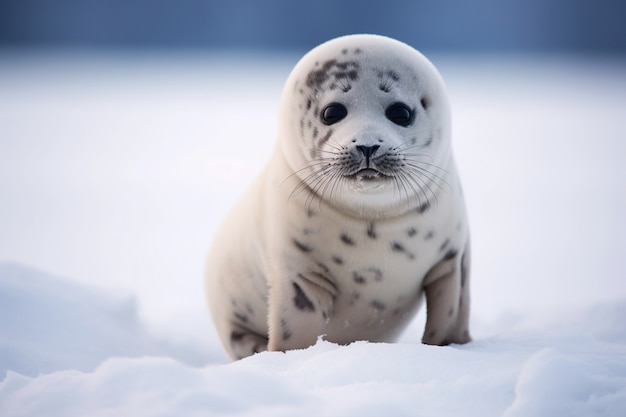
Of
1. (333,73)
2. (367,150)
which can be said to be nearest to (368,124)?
(367,150)

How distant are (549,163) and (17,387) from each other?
6341 mm

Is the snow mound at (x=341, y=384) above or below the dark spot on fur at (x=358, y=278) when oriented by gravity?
below

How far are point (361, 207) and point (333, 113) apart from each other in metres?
0.28

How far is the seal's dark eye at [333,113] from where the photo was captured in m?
2.25

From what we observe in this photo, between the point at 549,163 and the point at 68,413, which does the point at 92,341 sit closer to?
the point at 68,413

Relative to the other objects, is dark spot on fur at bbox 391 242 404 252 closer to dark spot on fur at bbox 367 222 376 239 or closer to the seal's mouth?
dark spot on fur at bbox 367 222 376 239

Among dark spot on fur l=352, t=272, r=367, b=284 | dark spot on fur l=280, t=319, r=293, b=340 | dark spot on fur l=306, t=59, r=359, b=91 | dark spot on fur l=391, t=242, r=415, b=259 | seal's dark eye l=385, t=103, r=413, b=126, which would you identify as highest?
dark spot on fur l=306, t=59, r=359, b=91

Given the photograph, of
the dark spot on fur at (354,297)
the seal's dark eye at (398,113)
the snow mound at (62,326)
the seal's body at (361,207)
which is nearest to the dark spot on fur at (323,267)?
the seal's body at (361,207)

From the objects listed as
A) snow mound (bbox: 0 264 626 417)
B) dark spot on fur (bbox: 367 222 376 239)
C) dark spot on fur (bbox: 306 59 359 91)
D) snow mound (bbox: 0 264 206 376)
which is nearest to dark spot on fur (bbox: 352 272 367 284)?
dark spot on fur (bbox: 367 222 376 239)

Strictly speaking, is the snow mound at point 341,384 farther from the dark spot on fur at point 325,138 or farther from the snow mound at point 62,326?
the dark spot on fur at point 325,138

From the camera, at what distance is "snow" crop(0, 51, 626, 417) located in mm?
1569

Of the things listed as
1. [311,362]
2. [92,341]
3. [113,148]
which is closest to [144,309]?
[92,341]

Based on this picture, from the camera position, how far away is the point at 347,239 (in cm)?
229

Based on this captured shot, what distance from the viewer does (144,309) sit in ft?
11.5
